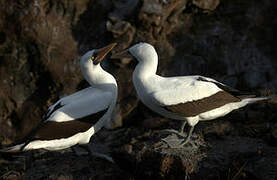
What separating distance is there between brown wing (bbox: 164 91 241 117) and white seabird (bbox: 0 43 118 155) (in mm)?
980

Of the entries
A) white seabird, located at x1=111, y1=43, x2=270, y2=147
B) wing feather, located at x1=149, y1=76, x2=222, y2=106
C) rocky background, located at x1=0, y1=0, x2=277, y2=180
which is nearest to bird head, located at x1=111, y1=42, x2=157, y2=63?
white seabird, located at x1=111, y1=43, x2=270, y2=147

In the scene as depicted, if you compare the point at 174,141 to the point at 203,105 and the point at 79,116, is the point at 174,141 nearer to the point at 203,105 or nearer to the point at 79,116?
the point at 203,105

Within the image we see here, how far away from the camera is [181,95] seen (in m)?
3.90

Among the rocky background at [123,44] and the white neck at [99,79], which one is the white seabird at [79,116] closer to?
the white neck at [99,79]

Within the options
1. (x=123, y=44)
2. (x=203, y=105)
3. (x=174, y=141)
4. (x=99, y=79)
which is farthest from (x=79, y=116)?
(x=123, y=44)

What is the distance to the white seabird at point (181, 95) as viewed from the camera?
3.86 m

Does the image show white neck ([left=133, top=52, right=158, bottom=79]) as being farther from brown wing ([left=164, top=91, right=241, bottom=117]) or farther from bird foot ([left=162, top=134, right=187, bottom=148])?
bird foot ([left=162, top=134, right=187, bottom=148])

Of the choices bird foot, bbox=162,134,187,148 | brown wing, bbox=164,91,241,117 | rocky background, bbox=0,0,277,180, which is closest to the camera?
brown wing, bbox=164,91,241,117

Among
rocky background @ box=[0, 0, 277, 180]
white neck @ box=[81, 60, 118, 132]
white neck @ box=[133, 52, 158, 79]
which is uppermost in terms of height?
white neck @ box=[133, 52, 158, 79]

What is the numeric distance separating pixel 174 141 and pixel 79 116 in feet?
4.44

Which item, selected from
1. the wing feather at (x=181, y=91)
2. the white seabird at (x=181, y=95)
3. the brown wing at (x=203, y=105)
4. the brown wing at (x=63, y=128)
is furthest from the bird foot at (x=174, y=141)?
the brown wing at (x=63, y=128)

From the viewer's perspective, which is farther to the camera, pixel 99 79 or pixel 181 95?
pixel 99 79

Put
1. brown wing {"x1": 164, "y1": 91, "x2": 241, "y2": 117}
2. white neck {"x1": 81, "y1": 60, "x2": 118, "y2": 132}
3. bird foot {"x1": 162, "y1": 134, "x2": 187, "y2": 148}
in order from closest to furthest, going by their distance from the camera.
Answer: brown wing {"x1": 164, "y1": 91, "x2": 241, "y2": 117} → bird foot {"x1": 162, "y1": 134, "x2": 187, "y2": 148} → white neck {"x1": 81, "y1": 60, "x2": 118, "y2": 132}

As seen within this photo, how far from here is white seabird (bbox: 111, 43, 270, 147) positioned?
3.86 metres
